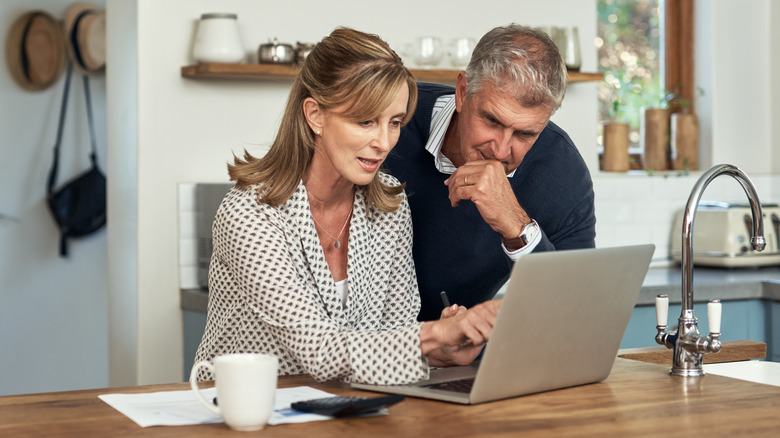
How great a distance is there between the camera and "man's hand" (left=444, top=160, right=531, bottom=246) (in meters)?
1.98

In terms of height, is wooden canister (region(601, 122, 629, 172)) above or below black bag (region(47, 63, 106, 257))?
above

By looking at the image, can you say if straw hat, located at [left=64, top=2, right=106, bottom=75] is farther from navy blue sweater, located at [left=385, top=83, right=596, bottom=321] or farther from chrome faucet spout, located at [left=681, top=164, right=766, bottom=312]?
chrome faucet spout, located at [left=681, top=164, right=766, bottom=312]

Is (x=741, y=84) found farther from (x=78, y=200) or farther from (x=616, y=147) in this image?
(x=78, y=200)

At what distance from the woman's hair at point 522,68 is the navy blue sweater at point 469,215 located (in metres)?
0.30

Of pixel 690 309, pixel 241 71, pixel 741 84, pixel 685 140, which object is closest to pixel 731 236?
pixel 685 140

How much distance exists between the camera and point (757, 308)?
356cm

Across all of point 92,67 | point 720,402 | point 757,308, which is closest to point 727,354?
point 720,402

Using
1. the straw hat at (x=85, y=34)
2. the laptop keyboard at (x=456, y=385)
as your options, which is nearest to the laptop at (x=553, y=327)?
the laptop keyboard at (x=456, y=385)

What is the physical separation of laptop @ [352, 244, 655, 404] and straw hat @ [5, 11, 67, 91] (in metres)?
3.61

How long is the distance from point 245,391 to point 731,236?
3011mm

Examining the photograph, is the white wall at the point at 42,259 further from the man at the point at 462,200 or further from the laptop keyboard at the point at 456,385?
the laptop keyboard at the point at 456,385

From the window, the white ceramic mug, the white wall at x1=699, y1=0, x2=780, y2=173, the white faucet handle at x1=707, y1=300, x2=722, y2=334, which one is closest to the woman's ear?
the white ceramic mug

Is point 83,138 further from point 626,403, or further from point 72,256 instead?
point 626,403

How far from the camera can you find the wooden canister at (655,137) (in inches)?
172
